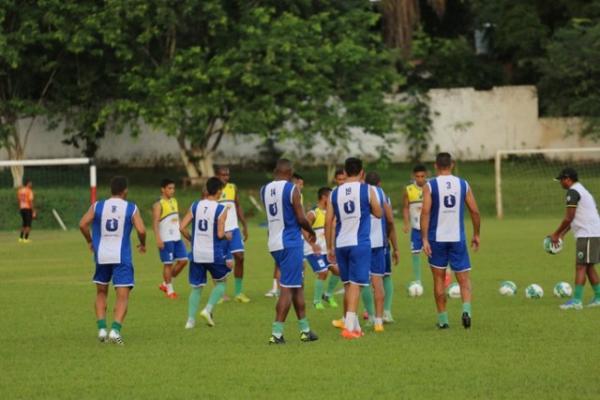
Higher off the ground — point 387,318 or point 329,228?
point 329,228

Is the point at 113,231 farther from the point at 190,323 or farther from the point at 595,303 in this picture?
the point at 595,303

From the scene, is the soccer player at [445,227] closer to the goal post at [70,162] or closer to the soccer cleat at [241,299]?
the soccer cleat at [241,299]

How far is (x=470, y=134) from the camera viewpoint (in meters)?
59.3

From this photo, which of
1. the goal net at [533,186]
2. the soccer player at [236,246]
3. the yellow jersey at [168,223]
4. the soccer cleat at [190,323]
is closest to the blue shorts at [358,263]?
the soccer cleat at [190,323]

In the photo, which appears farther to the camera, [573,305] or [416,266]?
[416,266]

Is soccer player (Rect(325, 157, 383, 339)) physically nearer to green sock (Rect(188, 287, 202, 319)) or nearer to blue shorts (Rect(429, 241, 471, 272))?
blue shorts (Rect(429, 241, 471, 272))

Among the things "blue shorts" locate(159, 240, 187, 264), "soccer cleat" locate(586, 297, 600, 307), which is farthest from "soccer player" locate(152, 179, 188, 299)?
"soccer cleat" locate(586, 297, 600, 307)

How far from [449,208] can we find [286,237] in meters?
2.24

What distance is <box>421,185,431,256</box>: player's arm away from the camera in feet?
52.2

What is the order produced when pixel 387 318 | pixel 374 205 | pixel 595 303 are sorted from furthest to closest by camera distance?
pixel 595 303 → pixel 387 318 → pixel 374 205

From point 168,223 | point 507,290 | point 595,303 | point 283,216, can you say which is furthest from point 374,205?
point 168,223

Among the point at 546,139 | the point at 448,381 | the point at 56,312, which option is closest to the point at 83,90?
the point at 546,139

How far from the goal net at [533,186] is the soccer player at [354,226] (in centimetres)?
3123

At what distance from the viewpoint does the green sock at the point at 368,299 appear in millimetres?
16094
